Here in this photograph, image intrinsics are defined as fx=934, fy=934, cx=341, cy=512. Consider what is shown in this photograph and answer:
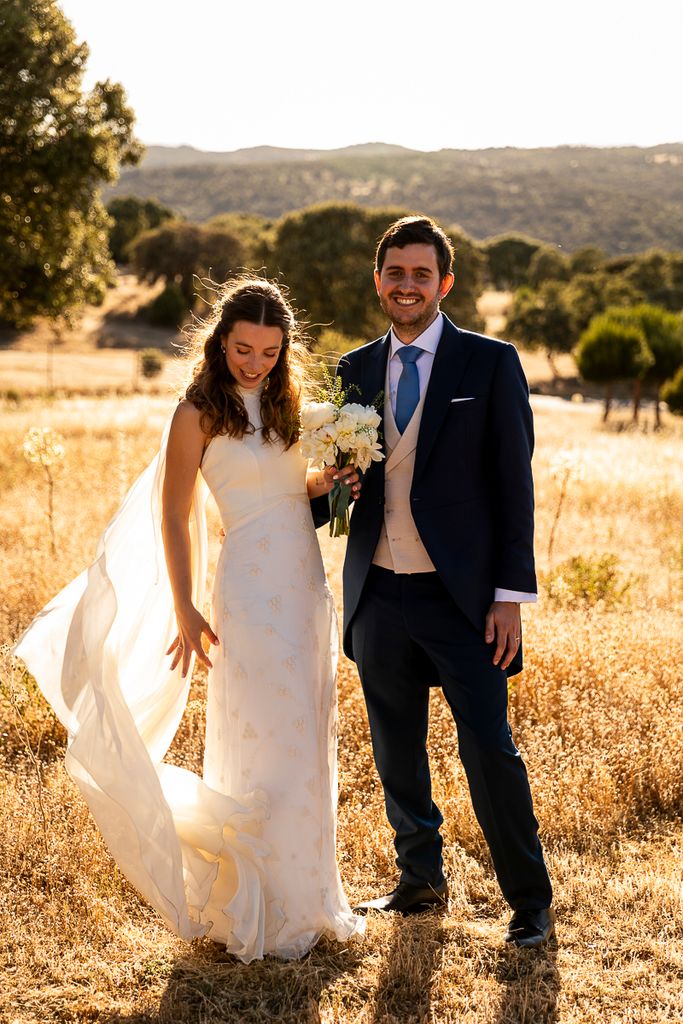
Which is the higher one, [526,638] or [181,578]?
[181,578]

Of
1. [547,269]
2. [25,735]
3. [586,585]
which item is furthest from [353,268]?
[25,735]

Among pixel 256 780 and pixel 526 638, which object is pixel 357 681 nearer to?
A: pixel 526 638

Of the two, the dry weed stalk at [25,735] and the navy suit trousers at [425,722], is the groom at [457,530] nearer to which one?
the navy suit trousers at [425,722]

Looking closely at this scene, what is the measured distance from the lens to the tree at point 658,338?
3606cm

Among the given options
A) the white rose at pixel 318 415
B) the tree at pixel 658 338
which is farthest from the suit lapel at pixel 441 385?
the tree at pixel 658 338

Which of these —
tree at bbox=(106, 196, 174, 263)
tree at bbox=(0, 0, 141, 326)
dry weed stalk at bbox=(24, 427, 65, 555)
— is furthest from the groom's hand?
tree at bbox=(106, 196, 174, 263)

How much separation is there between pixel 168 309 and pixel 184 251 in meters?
3.42

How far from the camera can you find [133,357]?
1751 inches

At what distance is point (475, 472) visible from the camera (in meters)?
3.64

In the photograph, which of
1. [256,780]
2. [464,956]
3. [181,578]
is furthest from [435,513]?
[464,956]

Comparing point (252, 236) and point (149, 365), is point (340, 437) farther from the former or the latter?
point (252, 236)

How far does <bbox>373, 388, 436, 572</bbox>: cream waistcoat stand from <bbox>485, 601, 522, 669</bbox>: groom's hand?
293mm

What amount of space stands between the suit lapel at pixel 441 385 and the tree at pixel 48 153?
1429 cm

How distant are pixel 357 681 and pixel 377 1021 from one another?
274cm
